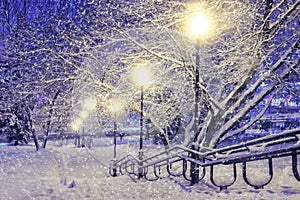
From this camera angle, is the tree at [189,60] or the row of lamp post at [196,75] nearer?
the row of lamp post at [196,75]


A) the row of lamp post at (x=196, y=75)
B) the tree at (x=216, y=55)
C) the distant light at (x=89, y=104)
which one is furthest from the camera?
the distant light at (x=89, y=104)

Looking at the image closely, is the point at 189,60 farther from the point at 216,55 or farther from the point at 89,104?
the point at 89,104

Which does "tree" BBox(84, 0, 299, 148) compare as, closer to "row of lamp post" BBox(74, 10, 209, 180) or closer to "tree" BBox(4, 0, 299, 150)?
"tree" BBox(4, 0, 299, 150)

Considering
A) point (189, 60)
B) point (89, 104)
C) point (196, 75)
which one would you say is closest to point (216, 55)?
point (196, 75)

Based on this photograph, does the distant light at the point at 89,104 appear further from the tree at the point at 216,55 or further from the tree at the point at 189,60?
the tree at the point at 216,55

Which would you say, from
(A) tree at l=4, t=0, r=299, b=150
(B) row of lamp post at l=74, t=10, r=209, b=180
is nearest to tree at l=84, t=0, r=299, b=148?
(A) tree at l=4, t=0, r=299, b=150

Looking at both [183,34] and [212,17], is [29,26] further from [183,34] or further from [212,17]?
[212,17]

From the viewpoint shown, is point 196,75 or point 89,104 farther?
point 89,104

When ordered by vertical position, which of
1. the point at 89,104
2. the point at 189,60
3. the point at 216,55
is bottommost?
the point at 89,104

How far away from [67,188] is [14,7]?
17960 mm

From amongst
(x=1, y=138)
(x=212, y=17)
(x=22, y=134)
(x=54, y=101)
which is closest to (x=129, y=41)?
(x=212, y=17)

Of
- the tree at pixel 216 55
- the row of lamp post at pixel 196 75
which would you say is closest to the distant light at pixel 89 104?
the row of lamp post at pixel 196 75

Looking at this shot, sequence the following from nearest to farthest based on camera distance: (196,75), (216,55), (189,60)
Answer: (196,75) → (216,55) → (189,60)

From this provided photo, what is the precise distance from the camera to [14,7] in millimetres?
22641
